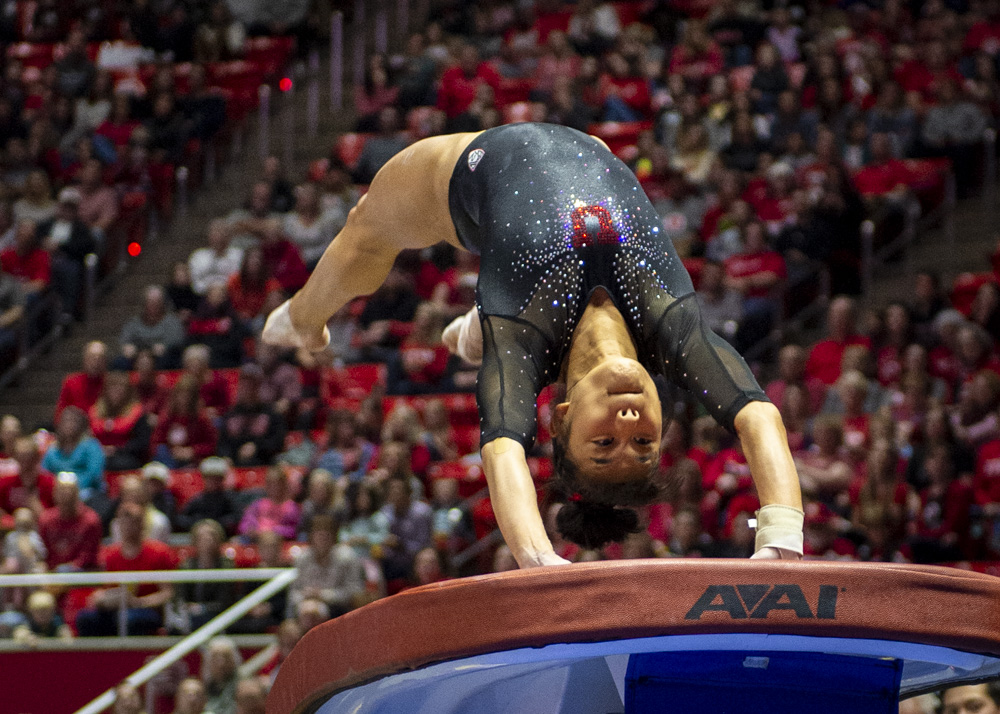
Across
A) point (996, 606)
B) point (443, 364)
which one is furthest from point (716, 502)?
point (996, 606)

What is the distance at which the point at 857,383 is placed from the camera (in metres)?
6.65

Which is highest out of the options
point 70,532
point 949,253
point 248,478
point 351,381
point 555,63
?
point 555,63

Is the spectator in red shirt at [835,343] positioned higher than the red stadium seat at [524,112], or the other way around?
the red stadium seat at [524,112]

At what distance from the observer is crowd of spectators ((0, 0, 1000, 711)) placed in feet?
20.4

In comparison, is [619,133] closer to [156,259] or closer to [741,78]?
[741,78]

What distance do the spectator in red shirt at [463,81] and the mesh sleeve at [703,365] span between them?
711cm

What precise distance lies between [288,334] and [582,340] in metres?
1.76

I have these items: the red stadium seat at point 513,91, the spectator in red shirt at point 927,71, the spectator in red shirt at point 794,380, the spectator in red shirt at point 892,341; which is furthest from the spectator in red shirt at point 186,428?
the spectator in red shirt at point 927,71

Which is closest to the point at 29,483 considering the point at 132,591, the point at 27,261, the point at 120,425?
the point at 120,425

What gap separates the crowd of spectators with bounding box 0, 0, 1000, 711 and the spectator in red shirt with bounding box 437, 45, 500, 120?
22 millimetres

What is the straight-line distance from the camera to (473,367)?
8.25m

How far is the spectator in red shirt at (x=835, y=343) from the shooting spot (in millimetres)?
7266

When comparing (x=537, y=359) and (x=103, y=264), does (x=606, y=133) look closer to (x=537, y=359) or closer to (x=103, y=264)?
(x=103, y=264)

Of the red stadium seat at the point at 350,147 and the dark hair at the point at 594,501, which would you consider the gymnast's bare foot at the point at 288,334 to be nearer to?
the dark hair at the point at 594,501
